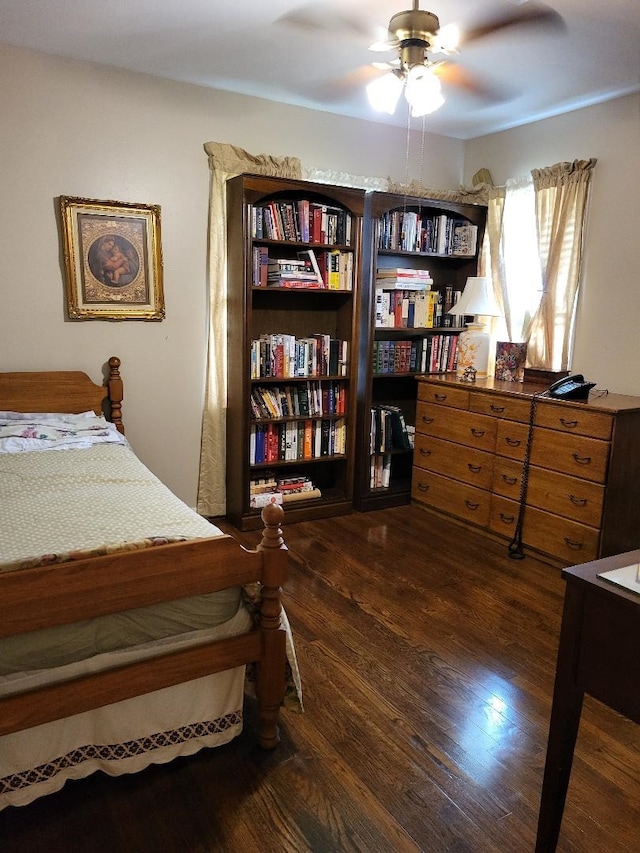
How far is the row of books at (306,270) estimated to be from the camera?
138 inches

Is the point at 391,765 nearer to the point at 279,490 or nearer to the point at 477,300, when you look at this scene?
the point at 279,490

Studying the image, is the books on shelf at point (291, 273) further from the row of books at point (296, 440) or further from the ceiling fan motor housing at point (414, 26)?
the ceiling fan motor housing at point (414, 26)

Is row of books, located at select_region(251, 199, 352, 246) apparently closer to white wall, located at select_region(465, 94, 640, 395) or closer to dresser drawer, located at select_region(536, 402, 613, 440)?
white wall, located at select_region(465, 94, 640, 395)

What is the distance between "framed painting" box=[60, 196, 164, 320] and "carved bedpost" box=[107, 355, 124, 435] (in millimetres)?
264

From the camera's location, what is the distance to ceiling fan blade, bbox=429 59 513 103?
2.93 meters

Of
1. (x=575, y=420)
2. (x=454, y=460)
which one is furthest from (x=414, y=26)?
(x=454, y=460)

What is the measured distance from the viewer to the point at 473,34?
2.56 metres

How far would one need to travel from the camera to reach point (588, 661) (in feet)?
4.08

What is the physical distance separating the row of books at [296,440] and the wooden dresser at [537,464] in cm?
56

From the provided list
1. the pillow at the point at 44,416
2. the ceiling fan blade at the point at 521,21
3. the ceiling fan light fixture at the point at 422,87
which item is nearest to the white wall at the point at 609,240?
the ceiling fan blade at the point at 521,21

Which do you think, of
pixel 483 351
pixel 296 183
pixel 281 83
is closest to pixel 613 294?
pixel 483 351

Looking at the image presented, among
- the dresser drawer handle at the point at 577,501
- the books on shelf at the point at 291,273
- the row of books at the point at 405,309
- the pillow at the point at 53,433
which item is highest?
the books on shelf at the point at 291,273

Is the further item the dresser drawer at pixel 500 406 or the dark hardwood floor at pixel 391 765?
the dresser drawer at pixel 500 406

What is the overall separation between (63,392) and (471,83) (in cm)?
266
